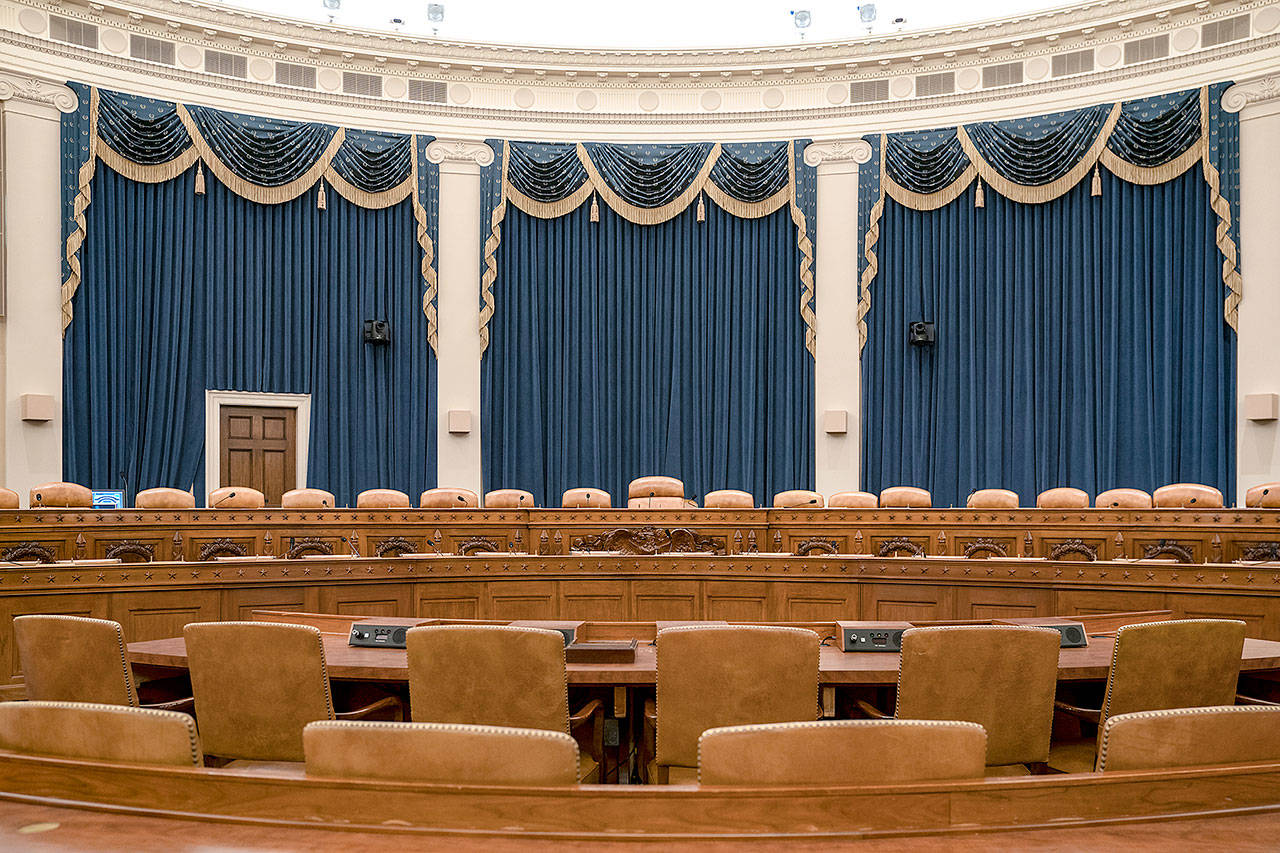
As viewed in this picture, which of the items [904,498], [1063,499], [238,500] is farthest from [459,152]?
[1063,499]

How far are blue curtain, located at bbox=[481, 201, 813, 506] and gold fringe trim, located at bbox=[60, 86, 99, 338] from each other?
4.11 meters

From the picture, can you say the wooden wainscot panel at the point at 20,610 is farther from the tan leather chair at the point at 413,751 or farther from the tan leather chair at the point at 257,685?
the tan leather chair at the point at 413,751

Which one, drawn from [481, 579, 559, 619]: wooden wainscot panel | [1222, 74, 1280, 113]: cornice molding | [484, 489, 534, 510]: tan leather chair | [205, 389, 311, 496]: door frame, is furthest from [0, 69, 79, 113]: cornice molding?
[1222, 74, 1280, 113]: cornice molding

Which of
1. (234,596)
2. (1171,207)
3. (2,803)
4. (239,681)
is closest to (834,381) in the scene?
(1171,207)

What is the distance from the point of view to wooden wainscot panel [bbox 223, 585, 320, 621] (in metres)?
4.98

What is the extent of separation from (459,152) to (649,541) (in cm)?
645

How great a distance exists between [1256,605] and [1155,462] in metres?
5.48

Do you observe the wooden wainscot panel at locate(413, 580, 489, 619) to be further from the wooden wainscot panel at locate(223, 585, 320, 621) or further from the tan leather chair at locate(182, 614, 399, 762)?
the tan leather chair at locate(182, 614, 399, 762)

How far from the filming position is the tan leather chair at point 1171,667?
263cm

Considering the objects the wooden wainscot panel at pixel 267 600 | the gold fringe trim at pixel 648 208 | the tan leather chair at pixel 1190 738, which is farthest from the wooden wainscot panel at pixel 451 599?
the gold fringe trim at pixel 648 208

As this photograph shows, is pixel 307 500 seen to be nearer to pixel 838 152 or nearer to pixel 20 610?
pixel 20 610

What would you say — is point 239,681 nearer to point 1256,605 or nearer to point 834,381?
point 1256,605

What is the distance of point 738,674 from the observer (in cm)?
250

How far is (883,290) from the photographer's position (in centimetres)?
1077
